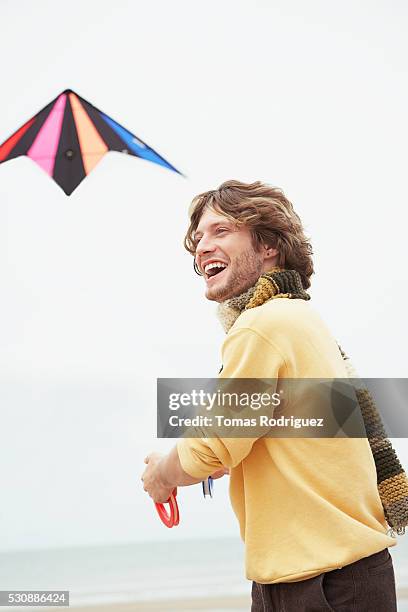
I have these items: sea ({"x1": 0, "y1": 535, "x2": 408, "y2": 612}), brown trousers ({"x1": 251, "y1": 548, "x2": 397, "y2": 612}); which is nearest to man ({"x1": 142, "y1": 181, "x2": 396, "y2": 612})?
brown trousers ({"x1": 251, "y1": 548, "x2": 397, "y2": 612})

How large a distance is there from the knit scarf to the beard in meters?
0.02

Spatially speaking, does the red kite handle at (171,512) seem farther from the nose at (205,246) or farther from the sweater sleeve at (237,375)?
the nose at (205,246)

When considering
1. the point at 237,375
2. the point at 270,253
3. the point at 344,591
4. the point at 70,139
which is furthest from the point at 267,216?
the point at 70,139

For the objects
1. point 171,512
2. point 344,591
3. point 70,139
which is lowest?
point 344,591

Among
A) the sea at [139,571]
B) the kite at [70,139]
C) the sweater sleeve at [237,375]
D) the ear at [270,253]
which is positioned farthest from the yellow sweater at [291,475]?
the kite at [70,139]

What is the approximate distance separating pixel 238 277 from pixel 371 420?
1.15 feet

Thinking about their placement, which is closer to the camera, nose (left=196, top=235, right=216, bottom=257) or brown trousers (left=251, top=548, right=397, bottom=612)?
brown trousers (left=251, top=548, right=397, bottom=612)

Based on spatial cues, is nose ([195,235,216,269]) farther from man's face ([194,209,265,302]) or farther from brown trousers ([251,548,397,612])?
brown trousers ([251,548,397,612])

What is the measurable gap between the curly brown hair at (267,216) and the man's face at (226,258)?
18 millimetres

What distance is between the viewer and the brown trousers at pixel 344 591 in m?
1.13

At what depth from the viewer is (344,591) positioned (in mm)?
1145

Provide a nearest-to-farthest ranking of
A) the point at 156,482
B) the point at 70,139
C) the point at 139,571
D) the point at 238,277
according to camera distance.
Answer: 1. the point at 156,482
2. the point at 238,277
3. the point at 70,139
4. the point at 139,571

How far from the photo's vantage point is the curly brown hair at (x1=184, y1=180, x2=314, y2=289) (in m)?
1.43

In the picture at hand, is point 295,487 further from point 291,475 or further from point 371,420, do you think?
point 371,420
